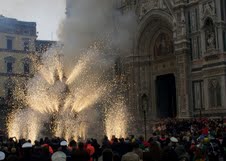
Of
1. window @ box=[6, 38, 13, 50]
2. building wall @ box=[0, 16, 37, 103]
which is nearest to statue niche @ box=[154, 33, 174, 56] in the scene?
building wall @ box=[0, 16, 37, 103]

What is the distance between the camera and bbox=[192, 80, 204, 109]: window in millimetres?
35969

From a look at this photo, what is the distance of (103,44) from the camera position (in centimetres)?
4478

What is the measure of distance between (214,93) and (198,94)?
233cm

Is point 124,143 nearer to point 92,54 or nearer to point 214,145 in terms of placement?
point 214,145

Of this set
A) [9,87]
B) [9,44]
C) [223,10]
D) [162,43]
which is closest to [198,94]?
[223,10]

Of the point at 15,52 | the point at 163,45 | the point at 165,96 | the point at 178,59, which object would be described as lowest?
the point at 165,96

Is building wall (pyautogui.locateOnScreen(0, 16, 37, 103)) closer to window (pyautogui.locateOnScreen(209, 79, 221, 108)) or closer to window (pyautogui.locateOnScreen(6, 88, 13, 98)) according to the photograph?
window (pyautogui.locateOnScreen(6, 88, 13, 98))

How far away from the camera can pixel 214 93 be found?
3416 cm

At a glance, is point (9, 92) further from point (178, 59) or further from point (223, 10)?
point (223, 10)

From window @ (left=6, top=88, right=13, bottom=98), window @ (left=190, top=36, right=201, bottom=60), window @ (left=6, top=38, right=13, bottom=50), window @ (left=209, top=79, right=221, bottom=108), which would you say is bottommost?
window @ (left=209, top=79, right=221, bottom=108)

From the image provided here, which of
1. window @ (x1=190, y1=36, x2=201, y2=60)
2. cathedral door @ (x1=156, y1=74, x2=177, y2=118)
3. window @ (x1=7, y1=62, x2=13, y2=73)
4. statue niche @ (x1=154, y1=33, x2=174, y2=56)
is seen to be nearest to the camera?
window @ (x1=190, y1=36, x2=201, y2=60)

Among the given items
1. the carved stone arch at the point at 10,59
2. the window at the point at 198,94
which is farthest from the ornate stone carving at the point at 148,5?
the carved stone arch at the point at 10,59

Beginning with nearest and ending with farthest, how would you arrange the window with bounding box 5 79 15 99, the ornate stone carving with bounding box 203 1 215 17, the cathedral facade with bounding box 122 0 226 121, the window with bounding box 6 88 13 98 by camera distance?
the cathedral facade with bounding box 122 0 226 121 → the ornate stone carving with bounding box 203 1 215 17 → the window with bounding box 6 88 13 98 → the window with bounding box 5 79 15 99

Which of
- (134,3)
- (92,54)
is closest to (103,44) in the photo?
(92,54)
